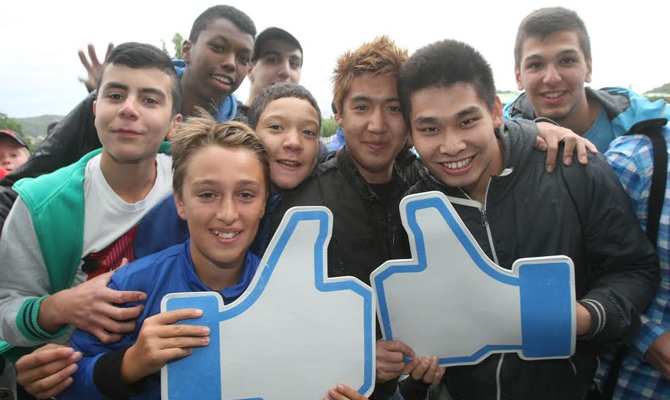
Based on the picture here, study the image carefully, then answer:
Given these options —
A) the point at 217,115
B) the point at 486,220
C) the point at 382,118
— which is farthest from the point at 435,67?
the point at 217,115

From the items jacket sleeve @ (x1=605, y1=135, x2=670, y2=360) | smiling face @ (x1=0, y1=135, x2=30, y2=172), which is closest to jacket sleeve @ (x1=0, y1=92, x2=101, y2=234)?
jacket sleeve @ (x1=605, y1=135, x2=670, y2=360)

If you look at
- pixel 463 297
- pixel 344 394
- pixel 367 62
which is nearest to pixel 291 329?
pixel 344 394

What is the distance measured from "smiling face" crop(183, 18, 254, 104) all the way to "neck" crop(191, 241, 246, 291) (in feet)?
5.20

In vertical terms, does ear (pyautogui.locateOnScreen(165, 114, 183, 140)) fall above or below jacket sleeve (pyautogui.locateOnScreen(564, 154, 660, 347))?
above

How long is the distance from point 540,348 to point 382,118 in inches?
42.5

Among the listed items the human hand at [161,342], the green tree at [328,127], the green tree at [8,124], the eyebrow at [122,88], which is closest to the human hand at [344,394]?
the human hand at [161,342]

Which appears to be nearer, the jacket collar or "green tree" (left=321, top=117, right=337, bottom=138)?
the jacket collar

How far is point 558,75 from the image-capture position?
2.10 m

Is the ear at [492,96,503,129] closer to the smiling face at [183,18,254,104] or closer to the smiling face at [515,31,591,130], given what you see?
the smiling face at [515,31,591,130]

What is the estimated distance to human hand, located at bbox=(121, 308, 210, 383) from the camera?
127 cm

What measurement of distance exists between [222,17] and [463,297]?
2.48m

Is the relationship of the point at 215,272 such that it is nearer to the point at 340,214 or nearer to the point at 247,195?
the point at 247,195

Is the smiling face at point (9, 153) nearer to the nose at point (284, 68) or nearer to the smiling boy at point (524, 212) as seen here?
the nose at point (284, 68)

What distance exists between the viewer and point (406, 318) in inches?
58.4
